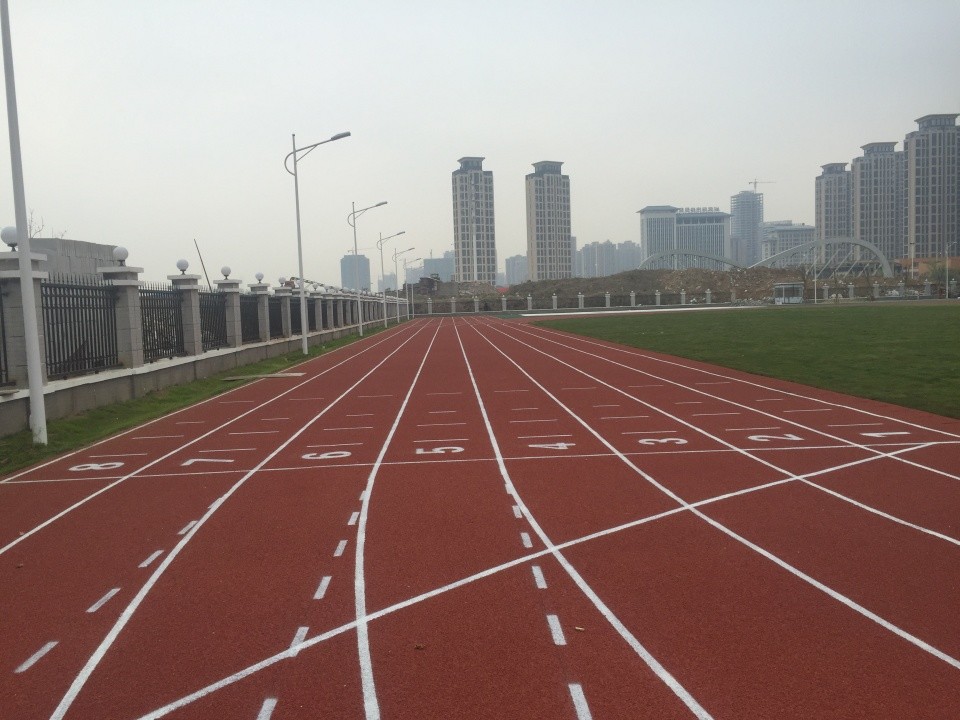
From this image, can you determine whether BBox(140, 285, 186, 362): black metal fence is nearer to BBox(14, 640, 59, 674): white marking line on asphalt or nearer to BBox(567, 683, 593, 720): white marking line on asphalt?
BBox(14, 640, 59, 674): white marking line on asphalt

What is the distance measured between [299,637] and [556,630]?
164 centimetres

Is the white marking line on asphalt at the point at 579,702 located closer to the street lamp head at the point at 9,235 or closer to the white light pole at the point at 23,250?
the white light pole at the point at 23,250

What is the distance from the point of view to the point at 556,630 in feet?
17.0

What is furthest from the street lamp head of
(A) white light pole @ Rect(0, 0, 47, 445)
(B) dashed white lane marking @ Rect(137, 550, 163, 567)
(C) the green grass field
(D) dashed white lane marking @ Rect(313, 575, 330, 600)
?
(C) the green grass field

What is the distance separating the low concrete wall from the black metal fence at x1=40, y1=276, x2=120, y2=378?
0.38 metres

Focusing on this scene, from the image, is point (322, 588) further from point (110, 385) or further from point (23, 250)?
point (110, 385)

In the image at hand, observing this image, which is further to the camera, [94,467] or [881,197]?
[881,197]

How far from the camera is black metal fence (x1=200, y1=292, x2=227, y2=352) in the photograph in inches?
971

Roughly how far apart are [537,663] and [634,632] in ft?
2.59

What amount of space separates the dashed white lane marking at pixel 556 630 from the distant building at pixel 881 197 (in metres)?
212

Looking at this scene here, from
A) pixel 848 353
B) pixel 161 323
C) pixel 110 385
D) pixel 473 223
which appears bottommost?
pixel 848 353

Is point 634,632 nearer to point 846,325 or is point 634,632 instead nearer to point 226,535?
point 226,535

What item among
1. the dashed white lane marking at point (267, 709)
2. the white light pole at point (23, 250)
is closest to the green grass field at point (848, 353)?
the dashed white lane marking at point (267, 709)

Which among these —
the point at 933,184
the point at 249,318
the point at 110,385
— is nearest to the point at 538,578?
the point at 110,385
